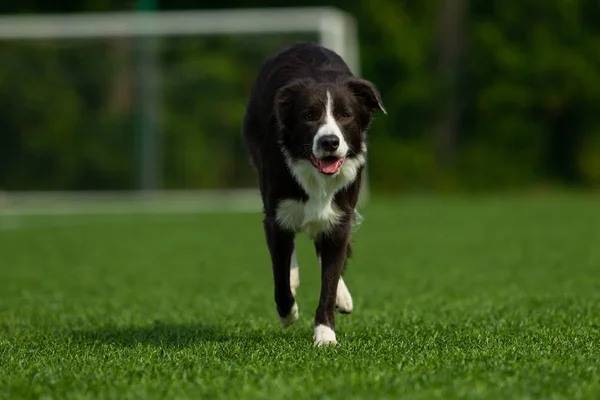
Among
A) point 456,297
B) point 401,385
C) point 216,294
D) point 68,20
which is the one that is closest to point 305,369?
point 401,385

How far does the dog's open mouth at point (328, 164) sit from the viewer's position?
481 cm

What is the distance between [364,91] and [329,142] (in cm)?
49

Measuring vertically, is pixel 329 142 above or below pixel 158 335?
above

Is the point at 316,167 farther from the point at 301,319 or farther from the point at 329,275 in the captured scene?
the point at 301,319

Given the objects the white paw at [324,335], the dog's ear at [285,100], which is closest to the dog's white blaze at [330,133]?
the dog's ear at [285,100]

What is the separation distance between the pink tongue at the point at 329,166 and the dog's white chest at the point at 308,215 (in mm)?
289

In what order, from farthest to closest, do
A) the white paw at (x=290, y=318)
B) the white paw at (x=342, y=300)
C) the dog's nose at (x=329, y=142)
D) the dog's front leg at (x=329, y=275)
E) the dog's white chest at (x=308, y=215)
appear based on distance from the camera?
the white paw at (x=342, y=300)
the white paw at (x=290, y=318)
the dog's white chest at (x=308, y=215)
the dog's front leg at (x=329, y=275)
the dog's nose at (x=329, y=142)

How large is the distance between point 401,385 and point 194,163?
1644cm

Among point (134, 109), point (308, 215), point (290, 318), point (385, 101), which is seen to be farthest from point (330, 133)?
point (385, 101)

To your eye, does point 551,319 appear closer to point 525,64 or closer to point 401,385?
point 401,385

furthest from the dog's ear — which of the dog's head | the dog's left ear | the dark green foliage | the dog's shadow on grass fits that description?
the dark green foliage

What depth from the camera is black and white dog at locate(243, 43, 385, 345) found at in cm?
488

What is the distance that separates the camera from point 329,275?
16.8 feet

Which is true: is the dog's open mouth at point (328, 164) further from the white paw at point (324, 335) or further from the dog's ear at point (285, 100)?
the white paw at point (324, 335)
